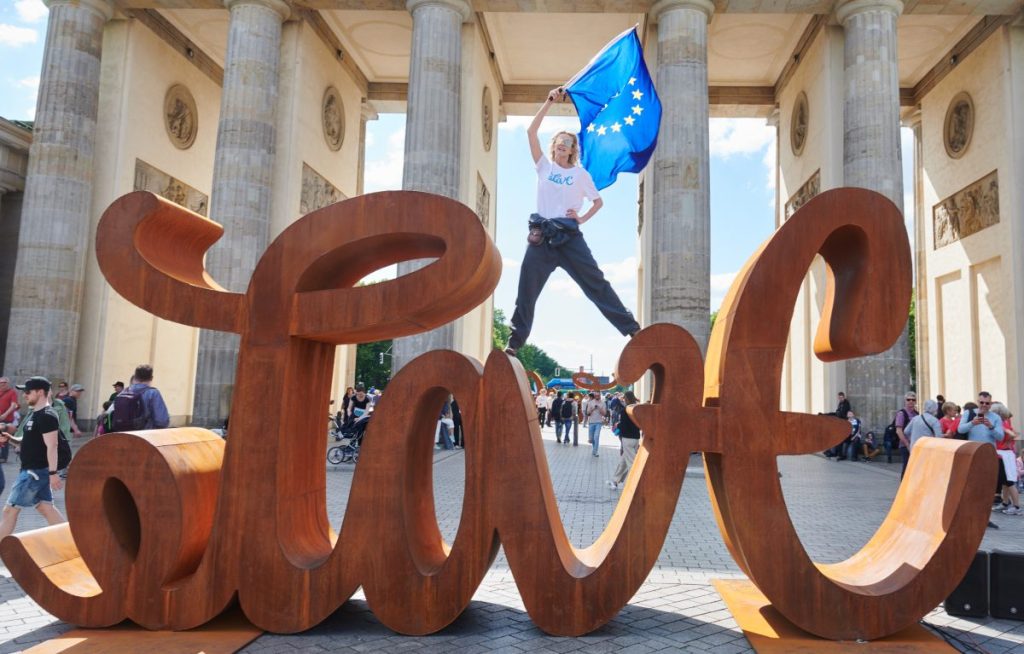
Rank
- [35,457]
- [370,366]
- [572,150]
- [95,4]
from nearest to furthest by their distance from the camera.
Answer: [572,150] < [35,457] < [95,4] < [370,366]

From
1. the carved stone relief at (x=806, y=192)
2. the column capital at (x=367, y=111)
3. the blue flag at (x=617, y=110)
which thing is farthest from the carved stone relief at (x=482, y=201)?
the blue flag at (x=617, y=110)

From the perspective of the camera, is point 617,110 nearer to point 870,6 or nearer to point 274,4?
point 870,6

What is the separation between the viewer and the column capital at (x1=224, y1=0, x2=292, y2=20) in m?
19.7

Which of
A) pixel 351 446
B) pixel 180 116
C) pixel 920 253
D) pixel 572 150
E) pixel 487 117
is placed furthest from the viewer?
pixel 920 253

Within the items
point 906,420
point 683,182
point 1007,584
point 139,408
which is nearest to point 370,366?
point 683,182

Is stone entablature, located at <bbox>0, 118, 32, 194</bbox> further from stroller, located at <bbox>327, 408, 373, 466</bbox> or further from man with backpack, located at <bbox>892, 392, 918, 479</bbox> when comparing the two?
man with backpack, located at <bbox>892, 392, 918, 479</bbox>

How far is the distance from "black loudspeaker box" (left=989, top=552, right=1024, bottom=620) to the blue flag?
396 cm

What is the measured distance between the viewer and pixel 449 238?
14.4 ft

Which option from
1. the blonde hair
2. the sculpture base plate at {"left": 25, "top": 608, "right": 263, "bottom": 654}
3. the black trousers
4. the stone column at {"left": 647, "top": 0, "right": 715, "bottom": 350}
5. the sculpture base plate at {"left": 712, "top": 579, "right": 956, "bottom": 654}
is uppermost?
the stone column at {"left": 647, "top": 0, "right": 715, "bottom": 350}

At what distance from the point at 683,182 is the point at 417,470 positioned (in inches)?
603

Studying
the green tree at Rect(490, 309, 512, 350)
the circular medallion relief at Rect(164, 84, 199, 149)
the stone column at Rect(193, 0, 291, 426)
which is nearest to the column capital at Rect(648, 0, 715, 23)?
the stone column at Rect(193, 0, 291, 426)

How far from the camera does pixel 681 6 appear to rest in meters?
18.8

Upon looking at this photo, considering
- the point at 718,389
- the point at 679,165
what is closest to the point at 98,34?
the point at 679,165

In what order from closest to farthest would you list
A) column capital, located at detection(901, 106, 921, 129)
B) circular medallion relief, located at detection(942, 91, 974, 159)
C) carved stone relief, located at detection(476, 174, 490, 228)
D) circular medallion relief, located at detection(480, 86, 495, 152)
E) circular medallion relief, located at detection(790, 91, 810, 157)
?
circular medallion relief, located at detection(942, 91, 974, 159)
circular medallion relief, located at detection(790, 91, 810, 157)
carved stone relief, located at detection(476, 174, 490, 228)
circular medallion relief, located at detection(480, 86, 495, 152)
column capital, located at detection(901, 106, 921, 129)
